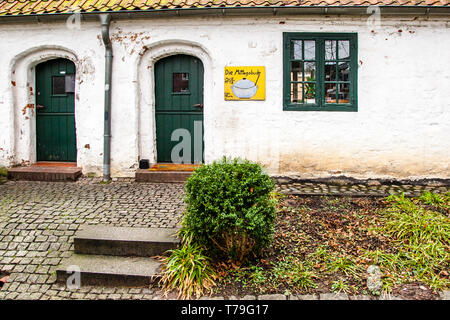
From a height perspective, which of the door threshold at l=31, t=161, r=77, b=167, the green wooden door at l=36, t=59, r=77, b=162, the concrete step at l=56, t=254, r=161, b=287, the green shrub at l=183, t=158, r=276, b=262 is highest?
the green wooden door at l=36, t=59, r=77, b=162

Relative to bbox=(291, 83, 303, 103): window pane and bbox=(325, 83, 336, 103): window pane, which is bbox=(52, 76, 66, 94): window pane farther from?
bbox=(325, 83, 336, 103): window pane

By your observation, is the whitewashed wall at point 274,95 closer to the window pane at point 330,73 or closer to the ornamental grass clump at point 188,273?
the window pane at point 330,73

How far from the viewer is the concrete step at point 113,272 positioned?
11.4 feet

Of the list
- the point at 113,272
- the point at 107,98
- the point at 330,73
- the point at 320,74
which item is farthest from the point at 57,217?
the point at 330,73

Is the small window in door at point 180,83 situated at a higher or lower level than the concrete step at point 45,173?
higher

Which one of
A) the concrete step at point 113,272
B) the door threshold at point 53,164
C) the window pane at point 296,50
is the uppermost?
the window pane at point 296,50

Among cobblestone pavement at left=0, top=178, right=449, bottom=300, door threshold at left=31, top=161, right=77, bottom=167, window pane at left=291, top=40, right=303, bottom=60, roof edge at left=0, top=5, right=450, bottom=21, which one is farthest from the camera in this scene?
door threshold at left=31, top=161, right=77, bottom=167

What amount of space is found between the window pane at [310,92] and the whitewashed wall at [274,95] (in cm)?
34

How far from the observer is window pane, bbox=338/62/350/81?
6980 millimetres

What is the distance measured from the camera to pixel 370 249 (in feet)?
13.2

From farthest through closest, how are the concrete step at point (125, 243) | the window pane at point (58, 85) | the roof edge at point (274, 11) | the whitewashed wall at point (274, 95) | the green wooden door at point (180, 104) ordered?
the window pane at point (58, 85) → the green wooden door at point (180, 104) → the whitewashed wall at point (274, 95) → the roof edge at point (274, 11) → the concrete step at point (125, 243)

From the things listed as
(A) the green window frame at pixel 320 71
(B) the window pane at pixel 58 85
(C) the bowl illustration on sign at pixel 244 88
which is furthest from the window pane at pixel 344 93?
(B) the window pane at pixel 58 85

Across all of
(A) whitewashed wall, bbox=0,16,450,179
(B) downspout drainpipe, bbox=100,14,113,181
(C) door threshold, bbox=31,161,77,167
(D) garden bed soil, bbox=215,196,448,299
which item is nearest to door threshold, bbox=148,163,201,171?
(A) whitewashed wall, bbox=0,16,450,179
